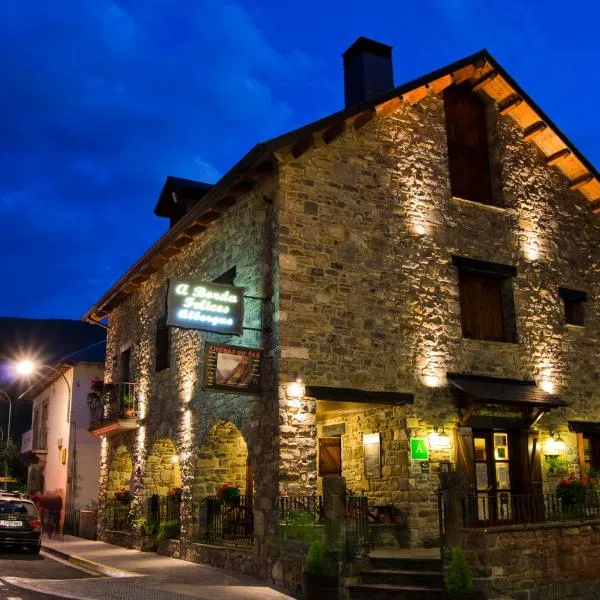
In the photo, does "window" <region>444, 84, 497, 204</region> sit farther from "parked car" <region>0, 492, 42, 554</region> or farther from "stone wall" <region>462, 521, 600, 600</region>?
"parked car" <region>0, 492, 42, 554</region>

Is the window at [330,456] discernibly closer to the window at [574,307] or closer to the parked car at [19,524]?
the window at [574,307]

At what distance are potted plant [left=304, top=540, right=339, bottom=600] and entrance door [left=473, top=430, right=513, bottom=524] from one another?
4701 millimetres

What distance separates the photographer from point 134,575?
1271cm

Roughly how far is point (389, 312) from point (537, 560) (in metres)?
5.09

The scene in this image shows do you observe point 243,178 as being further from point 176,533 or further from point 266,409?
point 176,533

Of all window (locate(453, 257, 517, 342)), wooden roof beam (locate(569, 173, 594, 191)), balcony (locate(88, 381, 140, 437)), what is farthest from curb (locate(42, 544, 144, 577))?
wooden roof beam (locate(569, 173, 594, 191))

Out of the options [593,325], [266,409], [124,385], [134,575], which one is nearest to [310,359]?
[266,409]

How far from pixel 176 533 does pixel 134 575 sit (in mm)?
3677

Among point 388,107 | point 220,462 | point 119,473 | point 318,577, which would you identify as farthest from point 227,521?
point 388,107

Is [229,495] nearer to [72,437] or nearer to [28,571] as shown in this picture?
→ [28,571]

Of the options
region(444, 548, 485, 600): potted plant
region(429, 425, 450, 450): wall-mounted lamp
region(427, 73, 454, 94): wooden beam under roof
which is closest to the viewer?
region(444, 548, 485, 600): potted plant

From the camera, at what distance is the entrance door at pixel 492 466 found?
552 inches

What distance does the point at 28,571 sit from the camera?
533 inches

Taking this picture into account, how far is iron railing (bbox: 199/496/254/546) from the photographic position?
1443 centimetres
